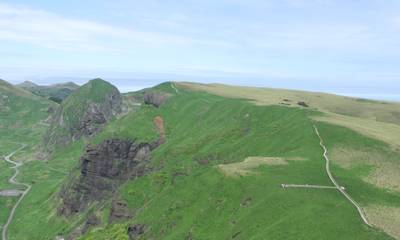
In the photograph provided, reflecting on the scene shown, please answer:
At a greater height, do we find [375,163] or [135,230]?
[375,163]

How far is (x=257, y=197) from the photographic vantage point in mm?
95812

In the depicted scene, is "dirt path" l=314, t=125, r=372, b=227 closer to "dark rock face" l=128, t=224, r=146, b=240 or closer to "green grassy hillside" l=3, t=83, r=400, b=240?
"green grassy hillside" l=3, t=83, r=400, b=240

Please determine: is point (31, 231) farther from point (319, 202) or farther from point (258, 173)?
point (319, 202)

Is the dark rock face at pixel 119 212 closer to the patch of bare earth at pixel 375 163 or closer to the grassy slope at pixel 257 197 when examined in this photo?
the grassy slope at pixel 257 197

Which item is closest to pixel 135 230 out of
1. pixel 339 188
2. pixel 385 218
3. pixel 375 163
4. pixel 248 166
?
pixel 248 166

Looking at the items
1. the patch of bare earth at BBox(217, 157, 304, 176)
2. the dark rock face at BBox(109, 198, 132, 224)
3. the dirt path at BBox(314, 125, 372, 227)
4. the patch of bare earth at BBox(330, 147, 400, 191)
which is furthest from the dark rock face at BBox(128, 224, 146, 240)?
the patch of bare earth at BBox(330, 147, 400, 191)

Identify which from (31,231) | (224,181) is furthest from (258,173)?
(31,231)

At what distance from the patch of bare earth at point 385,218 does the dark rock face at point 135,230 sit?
2123 inches

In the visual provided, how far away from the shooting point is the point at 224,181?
10656cm

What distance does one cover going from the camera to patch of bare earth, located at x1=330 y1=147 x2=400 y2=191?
99.4 m

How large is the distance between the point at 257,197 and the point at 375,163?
3458 centimetres

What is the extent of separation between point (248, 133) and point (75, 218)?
80.0 meters

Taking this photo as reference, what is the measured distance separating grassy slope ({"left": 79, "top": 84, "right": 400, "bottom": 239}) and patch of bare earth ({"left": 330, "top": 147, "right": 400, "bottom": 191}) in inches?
126

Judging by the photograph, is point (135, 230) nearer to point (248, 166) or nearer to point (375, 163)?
point (248, 166)
